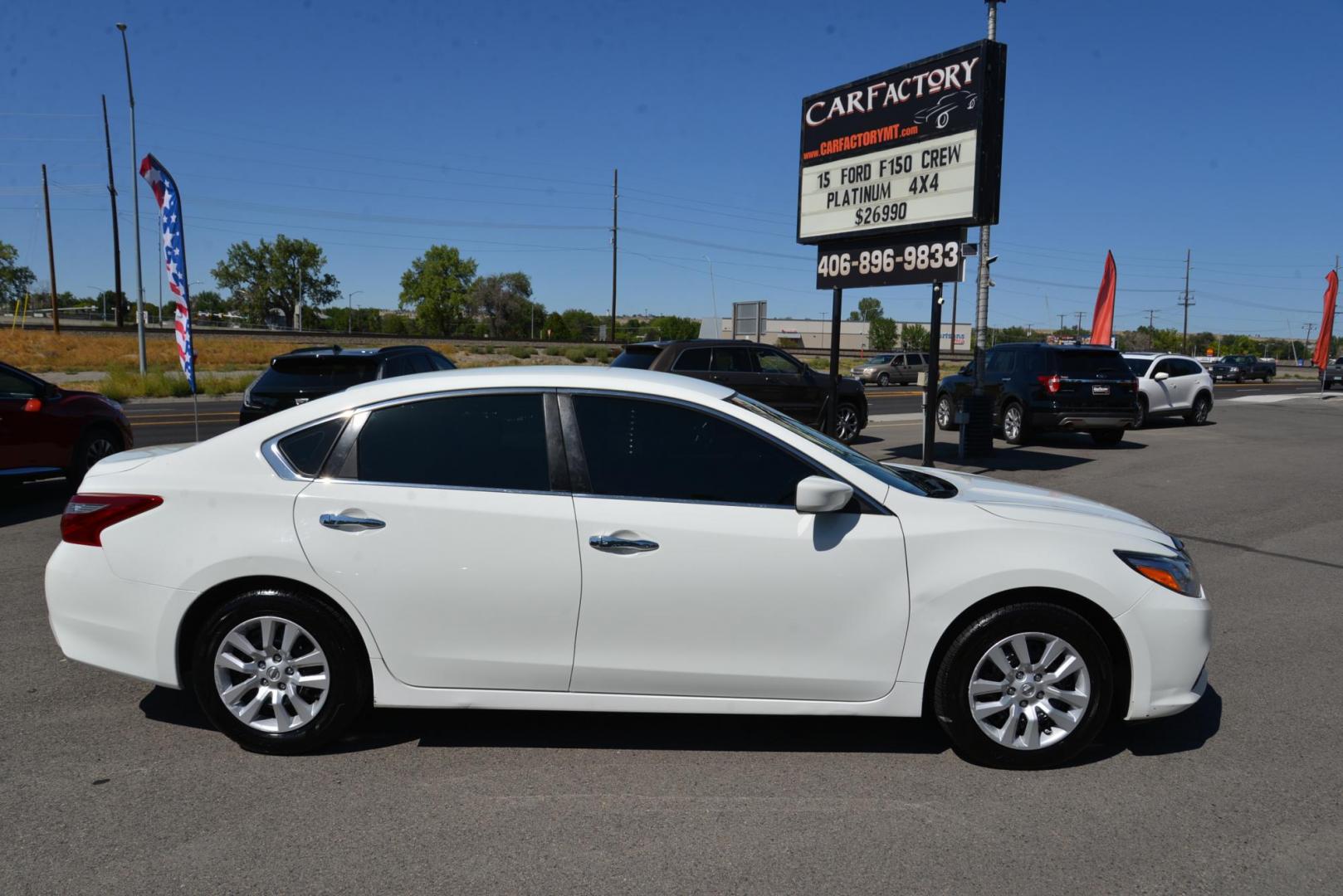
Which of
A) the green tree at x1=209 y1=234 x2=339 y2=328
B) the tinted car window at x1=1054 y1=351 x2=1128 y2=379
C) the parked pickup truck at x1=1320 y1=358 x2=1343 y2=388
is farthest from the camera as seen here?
the green tree at x1=209 y1=234 x2=339 y2=328

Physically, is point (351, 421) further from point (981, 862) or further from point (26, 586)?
point (26, 586)

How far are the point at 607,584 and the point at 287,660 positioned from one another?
1389 mm

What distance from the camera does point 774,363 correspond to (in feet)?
57.1

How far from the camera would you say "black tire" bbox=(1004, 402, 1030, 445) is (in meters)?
16.7

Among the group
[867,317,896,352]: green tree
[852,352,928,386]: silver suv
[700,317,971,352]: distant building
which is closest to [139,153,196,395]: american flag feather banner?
[852,352,928,386]: silver suv

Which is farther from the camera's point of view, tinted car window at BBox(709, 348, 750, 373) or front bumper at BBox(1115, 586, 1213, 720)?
tinted car window at BBox(709, 348, 750, 373)

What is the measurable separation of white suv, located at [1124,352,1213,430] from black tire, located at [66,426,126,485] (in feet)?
60.0

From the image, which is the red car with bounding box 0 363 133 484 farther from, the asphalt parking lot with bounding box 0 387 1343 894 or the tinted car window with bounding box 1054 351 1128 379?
the tinted car window with bounding box 1054 351 1128 379

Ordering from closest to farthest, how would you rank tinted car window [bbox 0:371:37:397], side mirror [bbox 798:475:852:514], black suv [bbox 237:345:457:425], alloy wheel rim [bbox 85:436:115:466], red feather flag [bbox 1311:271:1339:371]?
1. side mirror [bbox 798:475:852:514]
2. tinted car window [bbox 0:371:37:397]
3. alloy wheel rim [bbox 85:436:115:466]
4. black suv [bbox 237:345:457:425]
5. red feather flag [bbox 1311:271:1339:371]

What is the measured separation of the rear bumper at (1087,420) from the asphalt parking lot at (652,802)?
11.3 m

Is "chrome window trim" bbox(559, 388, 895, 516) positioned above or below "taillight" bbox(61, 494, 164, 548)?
above

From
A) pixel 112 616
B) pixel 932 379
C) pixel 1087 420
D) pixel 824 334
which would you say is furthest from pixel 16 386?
pixel 824 334

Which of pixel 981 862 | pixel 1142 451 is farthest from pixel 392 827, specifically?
pixel 1142 451

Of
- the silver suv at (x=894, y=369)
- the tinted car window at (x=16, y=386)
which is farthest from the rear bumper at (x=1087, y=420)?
the silver suv at (x=894, y=369)
